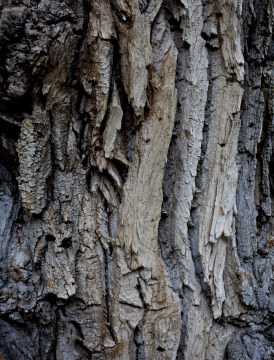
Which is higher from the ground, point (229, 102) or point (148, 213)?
point (229, 102)

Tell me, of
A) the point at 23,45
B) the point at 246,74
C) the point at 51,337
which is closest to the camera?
the point at 23,45

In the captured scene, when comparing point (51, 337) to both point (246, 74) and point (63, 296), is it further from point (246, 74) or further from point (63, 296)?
point (246, 74)

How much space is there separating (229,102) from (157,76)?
1.13 feet

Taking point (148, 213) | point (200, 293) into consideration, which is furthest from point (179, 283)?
point (148, 213)

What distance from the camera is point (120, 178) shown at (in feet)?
3.53

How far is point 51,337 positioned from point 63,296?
210 millimetres

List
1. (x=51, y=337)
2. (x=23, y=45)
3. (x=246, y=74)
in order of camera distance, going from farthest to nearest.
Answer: (x=246, y=74)
(x=51, y=337)
(x=23, y=45)

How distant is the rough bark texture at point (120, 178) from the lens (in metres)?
1.01

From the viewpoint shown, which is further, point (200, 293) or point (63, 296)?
point (200, 293)

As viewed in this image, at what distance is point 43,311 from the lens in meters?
1.07

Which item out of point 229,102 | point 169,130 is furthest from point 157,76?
point 229,102

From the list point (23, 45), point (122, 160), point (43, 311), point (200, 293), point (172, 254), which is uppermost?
point (23, 45)

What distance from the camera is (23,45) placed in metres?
0.98

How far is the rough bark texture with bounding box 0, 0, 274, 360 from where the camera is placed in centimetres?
101
